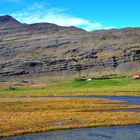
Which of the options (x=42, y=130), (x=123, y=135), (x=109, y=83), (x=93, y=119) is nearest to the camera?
(x=123, y=135)

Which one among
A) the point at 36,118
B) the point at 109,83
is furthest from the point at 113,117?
the point at 109,83

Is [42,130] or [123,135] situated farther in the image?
[42,130]

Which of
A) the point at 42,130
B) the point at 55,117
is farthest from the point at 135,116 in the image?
the point at 42,130

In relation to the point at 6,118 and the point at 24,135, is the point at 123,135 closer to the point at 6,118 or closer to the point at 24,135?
the point at 24,135

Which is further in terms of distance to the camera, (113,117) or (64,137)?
(113,117)

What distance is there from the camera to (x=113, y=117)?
6178 cm

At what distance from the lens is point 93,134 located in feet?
158

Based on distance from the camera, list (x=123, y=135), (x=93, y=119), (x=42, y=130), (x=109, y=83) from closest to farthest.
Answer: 1. (x=123, y=135)
2. (x=42, y=130)
3. (x=93, y=119)
4. (x=109, y=83)

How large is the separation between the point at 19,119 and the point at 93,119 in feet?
39.4

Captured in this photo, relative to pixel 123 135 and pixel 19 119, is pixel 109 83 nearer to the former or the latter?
pixel 19 119

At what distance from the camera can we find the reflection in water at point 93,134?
150 feet

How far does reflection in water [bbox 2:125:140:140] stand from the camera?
45.8 m

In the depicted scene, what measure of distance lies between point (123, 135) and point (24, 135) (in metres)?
12.6

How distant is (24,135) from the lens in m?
48.2
